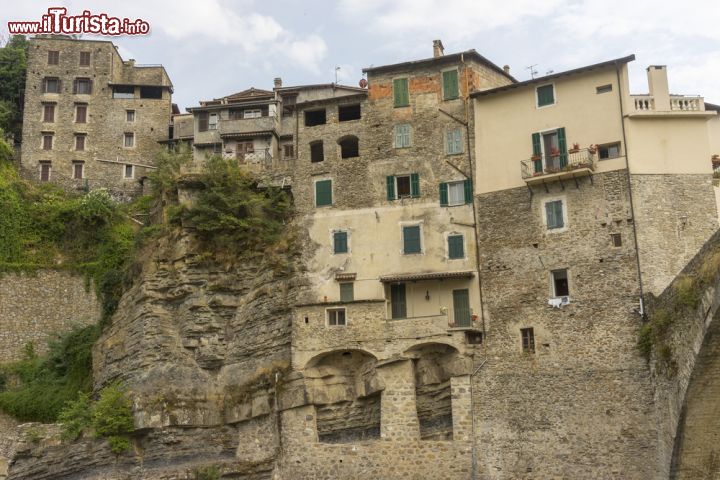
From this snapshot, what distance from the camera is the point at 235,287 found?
45562 millimetres

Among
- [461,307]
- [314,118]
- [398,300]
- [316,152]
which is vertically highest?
[314,118]

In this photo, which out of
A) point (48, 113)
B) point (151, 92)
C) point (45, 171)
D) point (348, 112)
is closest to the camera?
point (348, 112)

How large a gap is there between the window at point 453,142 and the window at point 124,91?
107ft

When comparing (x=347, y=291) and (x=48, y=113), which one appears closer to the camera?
(x=347, y=291)

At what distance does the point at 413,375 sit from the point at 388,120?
482 inches

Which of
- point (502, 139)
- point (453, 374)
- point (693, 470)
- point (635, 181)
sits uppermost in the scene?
point (502, 139)

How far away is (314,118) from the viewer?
47.1m

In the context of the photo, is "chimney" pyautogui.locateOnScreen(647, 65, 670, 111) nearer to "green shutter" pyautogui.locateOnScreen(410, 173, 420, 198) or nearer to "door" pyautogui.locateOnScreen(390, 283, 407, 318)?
"green shutter" pyautogui.locateOnScreen(410, 173, 420, 198)

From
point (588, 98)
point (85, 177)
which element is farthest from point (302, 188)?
point (85, 177)

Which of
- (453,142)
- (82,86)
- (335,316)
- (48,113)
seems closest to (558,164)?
(453,142)

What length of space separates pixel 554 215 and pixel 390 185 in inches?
306

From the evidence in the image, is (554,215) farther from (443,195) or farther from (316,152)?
(316,152)

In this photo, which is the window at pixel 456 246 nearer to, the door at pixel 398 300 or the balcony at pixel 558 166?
the door at pixel 398 300

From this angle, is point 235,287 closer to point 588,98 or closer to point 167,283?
point 167,283
